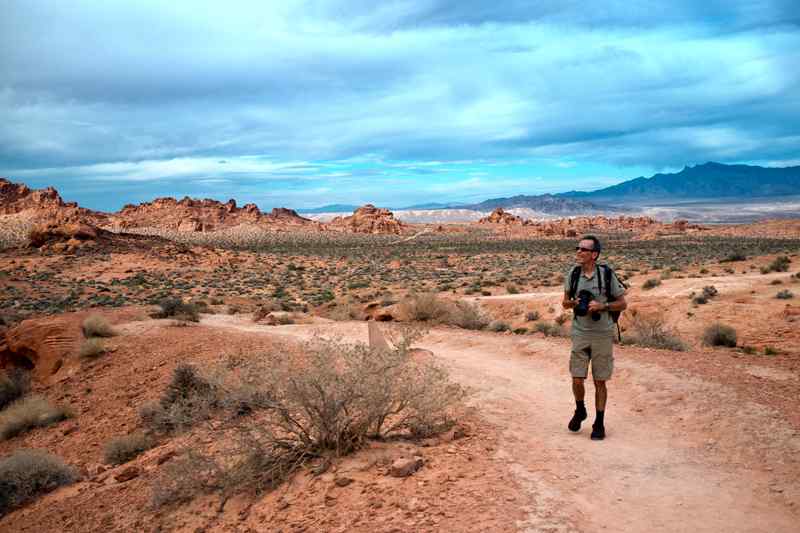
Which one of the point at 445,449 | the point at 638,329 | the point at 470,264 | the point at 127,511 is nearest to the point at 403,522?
the point at 445,449

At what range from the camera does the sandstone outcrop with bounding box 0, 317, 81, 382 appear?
14023 mm

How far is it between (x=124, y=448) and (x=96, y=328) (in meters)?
6.66

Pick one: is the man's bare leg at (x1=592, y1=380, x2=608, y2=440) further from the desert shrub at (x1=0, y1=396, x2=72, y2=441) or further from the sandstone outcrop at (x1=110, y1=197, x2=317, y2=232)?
the sandstone outcrop at (x1=110, y1=197, x2=317, y2=232)

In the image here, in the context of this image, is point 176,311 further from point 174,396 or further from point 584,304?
point 584,304

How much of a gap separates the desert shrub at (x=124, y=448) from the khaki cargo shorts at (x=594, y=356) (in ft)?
21.5

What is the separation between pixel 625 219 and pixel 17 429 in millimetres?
118743

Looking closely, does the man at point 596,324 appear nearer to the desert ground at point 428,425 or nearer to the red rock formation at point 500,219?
the desert ground at point 428,425

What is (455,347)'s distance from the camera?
12.6 m

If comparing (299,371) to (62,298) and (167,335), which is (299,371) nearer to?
(167,335)

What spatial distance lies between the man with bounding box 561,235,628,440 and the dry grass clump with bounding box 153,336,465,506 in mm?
1414

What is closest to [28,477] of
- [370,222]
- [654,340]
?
[654,340]

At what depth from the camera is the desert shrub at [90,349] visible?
1370 centimetres

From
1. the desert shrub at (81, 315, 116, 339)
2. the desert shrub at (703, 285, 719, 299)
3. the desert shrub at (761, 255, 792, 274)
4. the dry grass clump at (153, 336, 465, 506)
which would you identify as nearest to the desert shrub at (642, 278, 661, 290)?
the desert shrub at (703, 285, 719, 299)

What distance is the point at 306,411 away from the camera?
19.0ft
